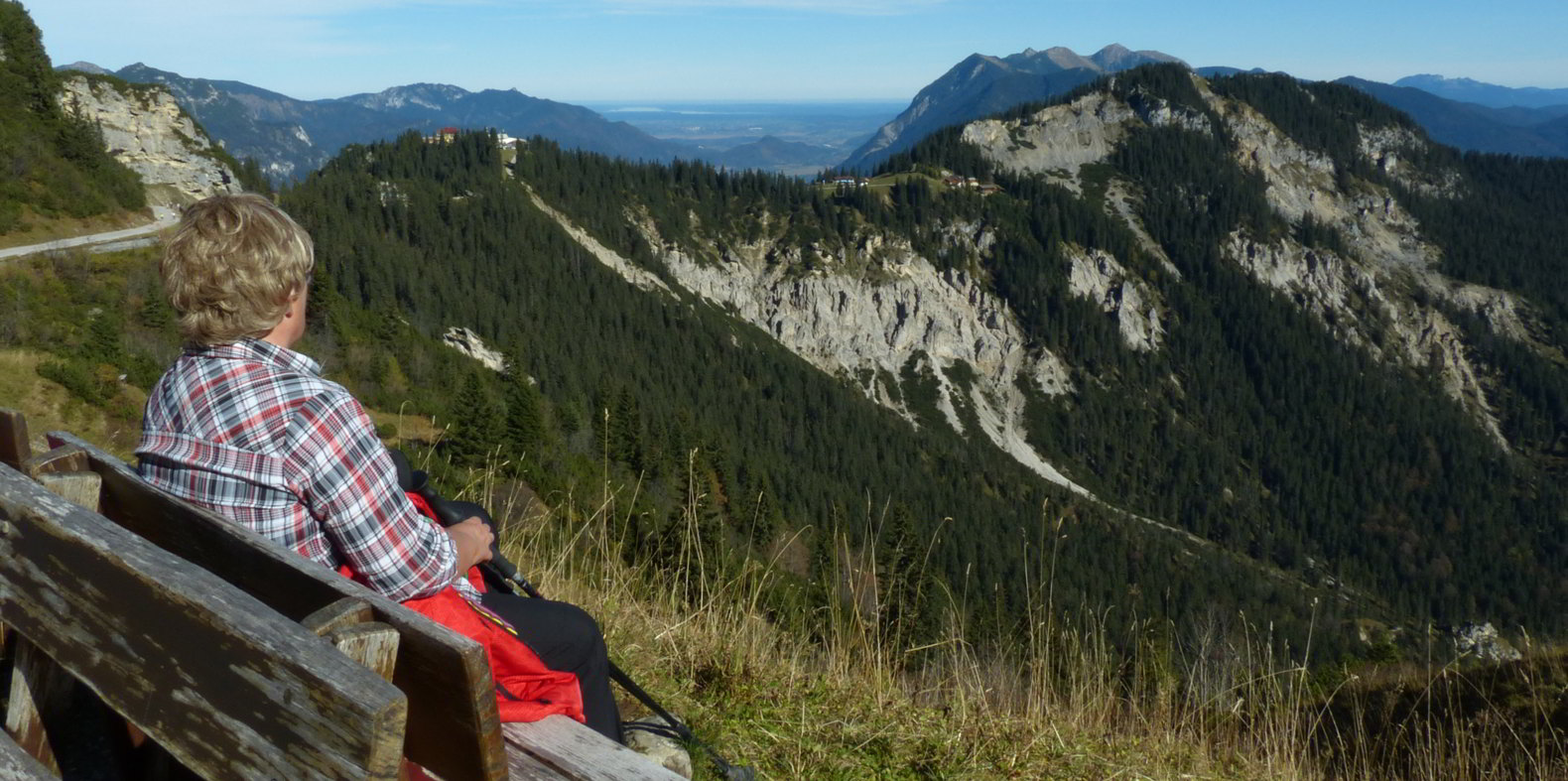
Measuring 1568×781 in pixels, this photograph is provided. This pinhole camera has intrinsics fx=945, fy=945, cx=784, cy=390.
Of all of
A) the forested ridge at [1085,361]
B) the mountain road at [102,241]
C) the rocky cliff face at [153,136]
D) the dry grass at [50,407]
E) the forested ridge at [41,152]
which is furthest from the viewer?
the forested ridge at [1085,361]

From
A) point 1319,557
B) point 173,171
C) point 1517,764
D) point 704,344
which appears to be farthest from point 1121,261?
point 1517,764

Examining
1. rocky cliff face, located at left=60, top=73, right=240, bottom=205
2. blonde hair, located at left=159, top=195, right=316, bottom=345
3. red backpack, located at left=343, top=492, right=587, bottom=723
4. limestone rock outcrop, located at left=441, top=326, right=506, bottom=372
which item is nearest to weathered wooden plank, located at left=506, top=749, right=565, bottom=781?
red backpack, located at left=343, top=492, right=587, bottom=723

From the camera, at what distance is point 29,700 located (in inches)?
81.8

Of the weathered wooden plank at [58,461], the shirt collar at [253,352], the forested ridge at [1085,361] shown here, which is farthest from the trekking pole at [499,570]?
the forested ridge at [1085,361]

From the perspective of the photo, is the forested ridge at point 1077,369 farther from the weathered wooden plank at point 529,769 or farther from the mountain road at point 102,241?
the weathered wooden plank at point 529,769

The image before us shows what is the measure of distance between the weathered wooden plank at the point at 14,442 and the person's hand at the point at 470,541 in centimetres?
107

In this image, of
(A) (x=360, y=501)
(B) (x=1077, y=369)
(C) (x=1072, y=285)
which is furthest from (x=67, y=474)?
(C) (x=1072, y=285)

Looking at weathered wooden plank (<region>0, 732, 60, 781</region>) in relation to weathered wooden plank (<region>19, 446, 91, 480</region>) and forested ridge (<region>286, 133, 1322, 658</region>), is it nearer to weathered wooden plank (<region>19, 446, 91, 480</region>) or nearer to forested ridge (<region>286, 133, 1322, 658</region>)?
weathered wooden plank (<region>19, 446, 91, 480</region>)

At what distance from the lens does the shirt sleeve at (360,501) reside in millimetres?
2266

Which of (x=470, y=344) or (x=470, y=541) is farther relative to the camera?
(x=470, y=344)

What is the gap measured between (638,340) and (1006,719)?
84127 millimetres

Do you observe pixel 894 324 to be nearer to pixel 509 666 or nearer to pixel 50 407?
pixel 50 407

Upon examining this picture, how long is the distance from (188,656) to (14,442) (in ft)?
4.77

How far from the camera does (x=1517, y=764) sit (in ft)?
12.1
